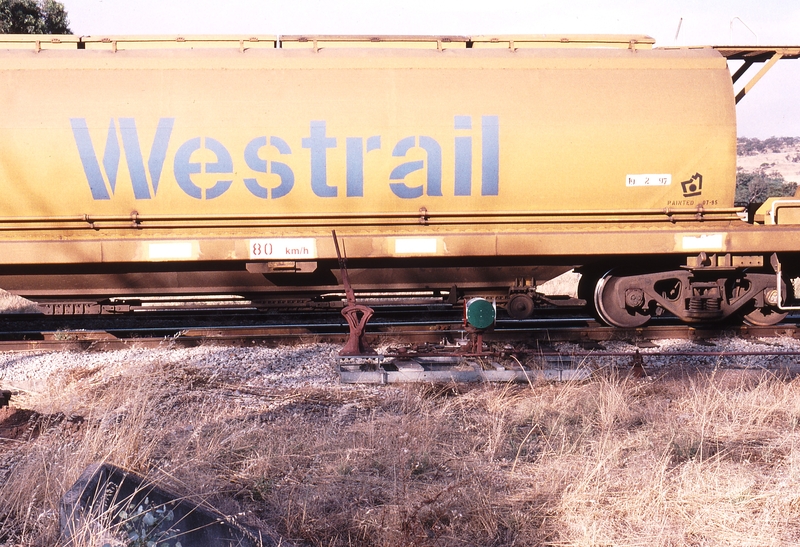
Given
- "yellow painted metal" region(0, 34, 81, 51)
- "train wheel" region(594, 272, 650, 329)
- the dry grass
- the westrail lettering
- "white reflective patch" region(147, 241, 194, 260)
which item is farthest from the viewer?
"train wheel" region(594, 272, 650, 329)

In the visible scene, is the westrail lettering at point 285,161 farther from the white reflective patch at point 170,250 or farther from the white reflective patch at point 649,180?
the white reflective patch at point 649,180

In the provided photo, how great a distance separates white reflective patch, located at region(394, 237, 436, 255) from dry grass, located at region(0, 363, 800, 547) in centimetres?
191

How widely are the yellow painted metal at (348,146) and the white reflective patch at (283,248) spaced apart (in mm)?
143

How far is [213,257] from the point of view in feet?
24.4

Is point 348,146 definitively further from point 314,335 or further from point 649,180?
point 649,180

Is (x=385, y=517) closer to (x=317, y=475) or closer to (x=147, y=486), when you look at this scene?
(x=317, y=475)

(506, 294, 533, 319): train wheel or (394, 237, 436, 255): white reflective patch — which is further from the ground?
(394, 237, 436, 255): white reflective patch

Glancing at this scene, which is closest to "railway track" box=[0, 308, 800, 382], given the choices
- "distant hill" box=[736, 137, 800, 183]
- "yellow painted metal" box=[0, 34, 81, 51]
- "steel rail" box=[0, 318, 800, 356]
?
"steel rail" box=[0, 318, 800, 356]

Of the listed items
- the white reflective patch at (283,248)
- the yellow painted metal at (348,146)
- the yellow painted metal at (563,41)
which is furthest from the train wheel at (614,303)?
the white reflective patch at (283,248)

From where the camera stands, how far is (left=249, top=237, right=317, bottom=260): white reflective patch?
743 cm

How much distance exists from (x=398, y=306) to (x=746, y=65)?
551cm

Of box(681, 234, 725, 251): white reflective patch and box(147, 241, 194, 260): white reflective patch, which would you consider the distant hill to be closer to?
box(681, 234, 725, 251): white reflective patch

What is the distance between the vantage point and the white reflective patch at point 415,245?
7.52m

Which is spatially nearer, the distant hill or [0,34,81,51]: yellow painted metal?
[0,34,81,51]: yellow painted metal
